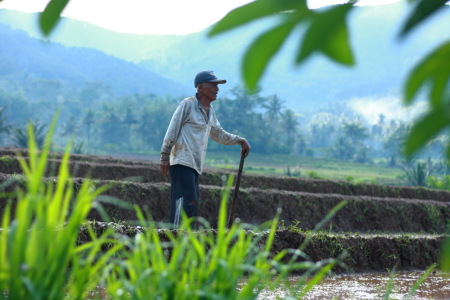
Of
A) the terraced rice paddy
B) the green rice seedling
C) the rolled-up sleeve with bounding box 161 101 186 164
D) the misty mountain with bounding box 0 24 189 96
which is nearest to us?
the green rice seedling

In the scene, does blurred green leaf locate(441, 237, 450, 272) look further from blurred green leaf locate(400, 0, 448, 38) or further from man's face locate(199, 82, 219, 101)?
man's face locate(199, 82, 219, 101)

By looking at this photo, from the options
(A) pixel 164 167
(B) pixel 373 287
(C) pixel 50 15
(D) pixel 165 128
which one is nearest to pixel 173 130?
(A) pixel 164 167

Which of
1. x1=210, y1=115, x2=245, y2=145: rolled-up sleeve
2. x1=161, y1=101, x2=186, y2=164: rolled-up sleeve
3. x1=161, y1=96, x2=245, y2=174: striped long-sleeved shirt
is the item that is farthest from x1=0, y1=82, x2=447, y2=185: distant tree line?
x1=161, y1=101, x2=186, y2=164: rolled-up sleeve

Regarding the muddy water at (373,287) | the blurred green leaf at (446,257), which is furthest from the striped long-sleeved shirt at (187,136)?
the blurred green leaf at (446,257)

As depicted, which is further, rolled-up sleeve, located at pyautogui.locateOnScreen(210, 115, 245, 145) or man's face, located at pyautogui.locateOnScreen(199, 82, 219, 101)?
rolled-up sleeve, located at pyautogui.locateOnScreen(210, 115, 245, 145)

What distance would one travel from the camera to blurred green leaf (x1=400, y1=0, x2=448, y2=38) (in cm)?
85

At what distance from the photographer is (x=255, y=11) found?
0.92m

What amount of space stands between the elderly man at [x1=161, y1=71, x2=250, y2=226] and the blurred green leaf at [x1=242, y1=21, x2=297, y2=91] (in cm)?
618

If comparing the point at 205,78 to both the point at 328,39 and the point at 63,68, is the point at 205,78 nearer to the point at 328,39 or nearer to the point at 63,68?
the point at 328,39

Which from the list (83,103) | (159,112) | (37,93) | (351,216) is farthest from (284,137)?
(351,216)

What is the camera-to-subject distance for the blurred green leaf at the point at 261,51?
2.86 feet

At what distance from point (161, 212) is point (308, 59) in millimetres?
11177

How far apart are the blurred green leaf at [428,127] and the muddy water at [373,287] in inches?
185

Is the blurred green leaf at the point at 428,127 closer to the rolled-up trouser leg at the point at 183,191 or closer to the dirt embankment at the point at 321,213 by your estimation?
the rolled-up trouser leg at the point at 183,191
